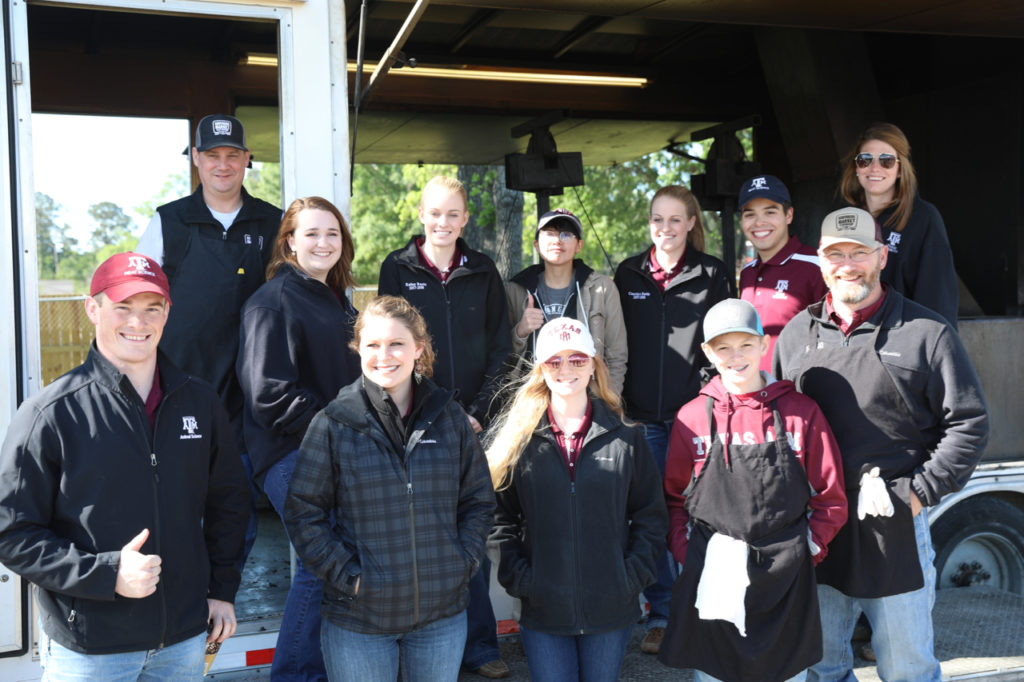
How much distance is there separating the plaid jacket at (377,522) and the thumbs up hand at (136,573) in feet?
1.46

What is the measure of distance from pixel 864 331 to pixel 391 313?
1472 millimetres

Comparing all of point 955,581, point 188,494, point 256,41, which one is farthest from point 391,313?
point 256,41

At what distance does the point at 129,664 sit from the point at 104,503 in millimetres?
392

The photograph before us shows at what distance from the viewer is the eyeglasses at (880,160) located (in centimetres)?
326

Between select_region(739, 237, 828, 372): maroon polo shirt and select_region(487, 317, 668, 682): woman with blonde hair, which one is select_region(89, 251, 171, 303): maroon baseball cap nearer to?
select_region(487, 317, 668, 682): woman with blonde hair

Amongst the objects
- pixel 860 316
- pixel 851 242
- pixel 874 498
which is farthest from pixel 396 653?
pixel 851 242

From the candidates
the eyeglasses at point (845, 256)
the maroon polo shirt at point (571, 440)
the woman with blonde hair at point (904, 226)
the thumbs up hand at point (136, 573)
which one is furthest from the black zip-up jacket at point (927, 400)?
the thumbs up hand at point (136, 573)

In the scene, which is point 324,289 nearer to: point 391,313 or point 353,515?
point 391,313

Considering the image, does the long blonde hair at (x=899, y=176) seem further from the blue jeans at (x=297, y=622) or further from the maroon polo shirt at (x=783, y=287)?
the blue jeans at (x=297, y=622)

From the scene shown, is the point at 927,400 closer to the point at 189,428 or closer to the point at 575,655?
the point at 575,655

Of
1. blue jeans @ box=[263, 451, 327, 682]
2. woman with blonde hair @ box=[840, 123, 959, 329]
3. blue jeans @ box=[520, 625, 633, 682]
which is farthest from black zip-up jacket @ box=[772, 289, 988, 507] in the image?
blue jeans @ box=[263, 451, 327, 682]

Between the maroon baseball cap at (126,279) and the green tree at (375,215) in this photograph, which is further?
the green tree at (375,215)

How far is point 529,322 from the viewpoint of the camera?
3.47 meters

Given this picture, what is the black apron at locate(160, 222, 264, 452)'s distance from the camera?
10.0 ft
